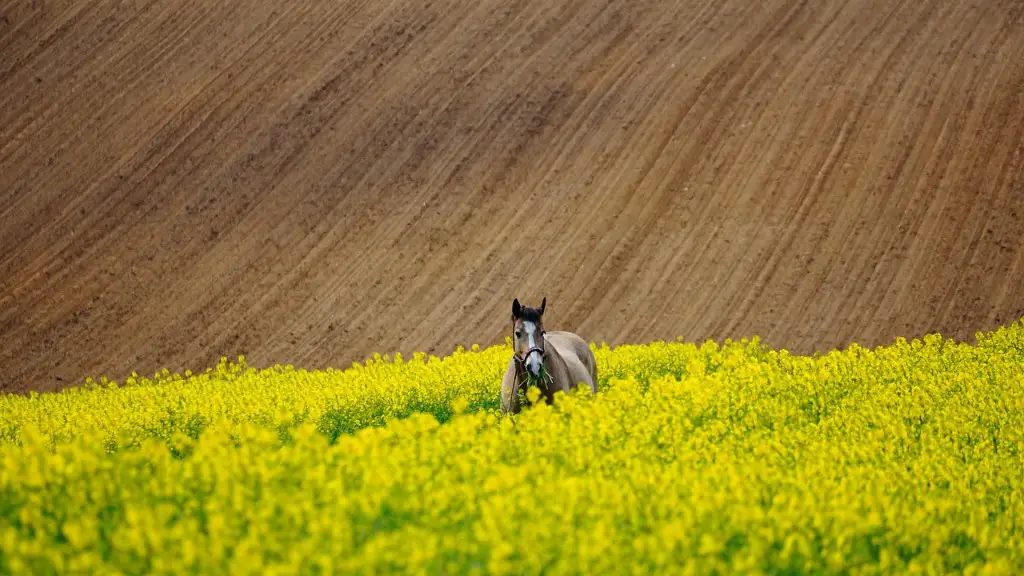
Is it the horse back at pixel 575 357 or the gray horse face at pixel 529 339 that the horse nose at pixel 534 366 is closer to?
the gray horse face at pixel 529 339

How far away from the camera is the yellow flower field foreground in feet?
14.5

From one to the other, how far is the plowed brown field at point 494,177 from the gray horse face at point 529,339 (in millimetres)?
16097

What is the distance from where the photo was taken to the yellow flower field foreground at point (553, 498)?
443cm

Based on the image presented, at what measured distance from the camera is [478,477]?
604 centimetres

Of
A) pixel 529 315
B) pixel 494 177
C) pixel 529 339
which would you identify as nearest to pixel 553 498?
pixel 529 339

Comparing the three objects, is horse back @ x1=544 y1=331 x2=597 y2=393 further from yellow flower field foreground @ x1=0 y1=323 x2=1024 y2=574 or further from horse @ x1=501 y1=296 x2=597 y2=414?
yellow flower field foreground @ x1=0 y1=323 x2=1024 y2=574

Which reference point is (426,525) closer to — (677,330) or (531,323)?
(531,323)

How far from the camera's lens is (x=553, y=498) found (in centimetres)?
548

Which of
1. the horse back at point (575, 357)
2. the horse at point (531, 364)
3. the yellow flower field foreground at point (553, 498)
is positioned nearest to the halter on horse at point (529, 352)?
the horse at point (531, 364)

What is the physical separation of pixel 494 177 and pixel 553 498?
2778 cm

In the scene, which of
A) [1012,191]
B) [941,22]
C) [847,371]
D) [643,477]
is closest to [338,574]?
[643,477]

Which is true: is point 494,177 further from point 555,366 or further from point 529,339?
point 529,339

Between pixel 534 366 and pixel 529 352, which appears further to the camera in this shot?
pixel 529 352

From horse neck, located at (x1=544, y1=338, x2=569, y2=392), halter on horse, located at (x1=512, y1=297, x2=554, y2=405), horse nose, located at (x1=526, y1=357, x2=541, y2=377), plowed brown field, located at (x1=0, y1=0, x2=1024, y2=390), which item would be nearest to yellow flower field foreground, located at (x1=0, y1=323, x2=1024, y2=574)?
horse nose, located at (x1=526, y1=357, x2=541, y2=377)
